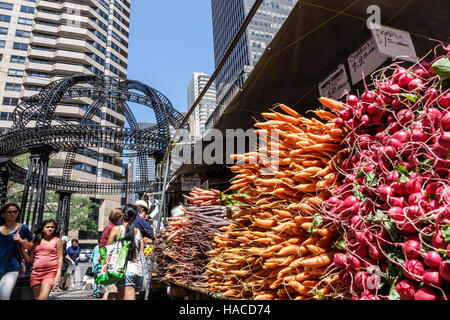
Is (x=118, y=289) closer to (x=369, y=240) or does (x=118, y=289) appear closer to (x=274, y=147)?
(x=274, y=147)

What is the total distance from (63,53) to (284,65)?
180 feet

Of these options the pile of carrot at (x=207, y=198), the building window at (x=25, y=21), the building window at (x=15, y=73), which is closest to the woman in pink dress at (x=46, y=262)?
the pile of carrot at (x=207, y=198)

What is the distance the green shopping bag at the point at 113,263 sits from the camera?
3.51 m

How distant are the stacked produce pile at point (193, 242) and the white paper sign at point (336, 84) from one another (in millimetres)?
1673

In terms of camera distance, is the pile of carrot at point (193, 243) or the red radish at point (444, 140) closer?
the red radish at point (444, 140)

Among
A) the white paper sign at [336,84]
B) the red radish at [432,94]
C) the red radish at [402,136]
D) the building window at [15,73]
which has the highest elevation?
the building window at [15,73]

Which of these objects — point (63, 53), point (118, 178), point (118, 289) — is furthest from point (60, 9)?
point (118, 289)

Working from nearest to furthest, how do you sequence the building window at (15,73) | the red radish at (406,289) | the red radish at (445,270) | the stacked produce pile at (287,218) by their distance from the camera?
the red radish at (445,270)
the red radish at (406,289)
the stacked produce pile at (287,218)
the building window at (15,73)

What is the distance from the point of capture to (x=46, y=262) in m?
4.66

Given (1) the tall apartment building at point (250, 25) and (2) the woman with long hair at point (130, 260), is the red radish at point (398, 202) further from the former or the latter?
(1) the tall apartment building at point (250, 25)

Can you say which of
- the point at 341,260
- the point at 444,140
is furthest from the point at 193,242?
the point at 444,140

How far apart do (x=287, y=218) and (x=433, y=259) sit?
2.89 feet

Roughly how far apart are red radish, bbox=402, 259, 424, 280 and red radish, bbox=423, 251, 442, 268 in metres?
0.04

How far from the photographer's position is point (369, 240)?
41.5 inches
